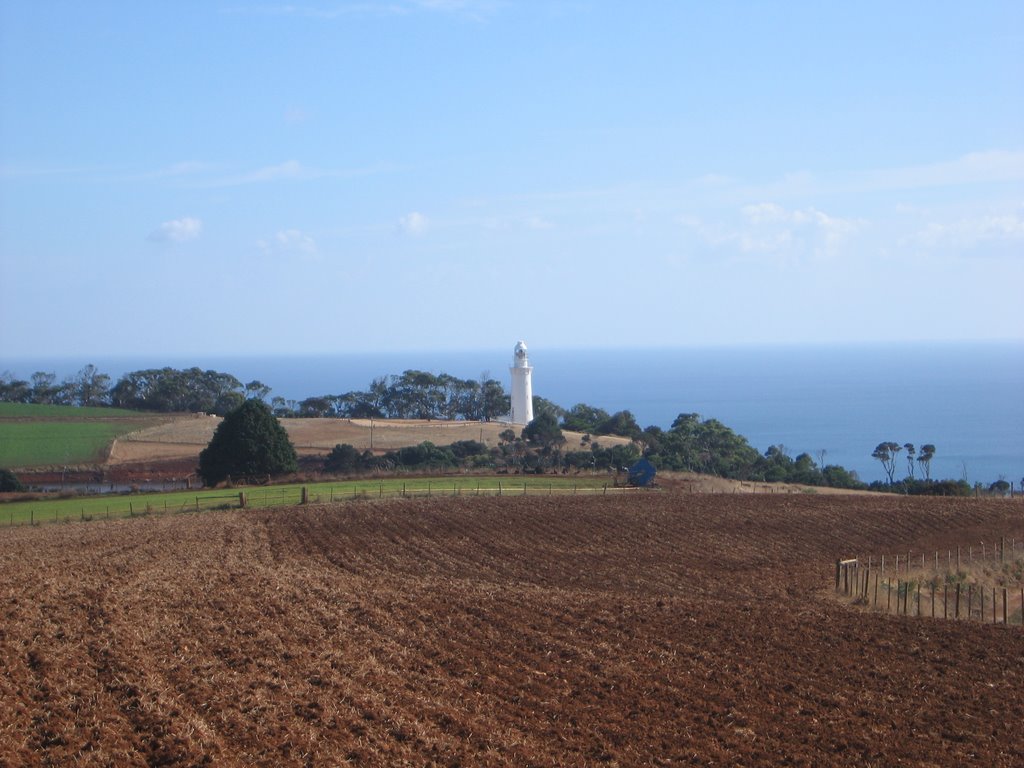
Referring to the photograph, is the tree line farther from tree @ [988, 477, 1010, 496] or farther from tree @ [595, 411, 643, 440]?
tree @ [988, 477, 1010, 496]

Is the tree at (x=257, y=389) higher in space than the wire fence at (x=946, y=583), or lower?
higher

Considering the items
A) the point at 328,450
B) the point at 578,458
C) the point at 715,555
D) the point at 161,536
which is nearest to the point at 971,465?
the point at 578,458

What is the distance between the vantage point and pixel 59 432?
75.0 metres

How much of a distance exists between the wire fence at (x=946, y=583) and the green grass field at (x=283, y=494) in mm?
19093

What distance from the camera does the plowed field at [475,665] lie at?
11.4 m

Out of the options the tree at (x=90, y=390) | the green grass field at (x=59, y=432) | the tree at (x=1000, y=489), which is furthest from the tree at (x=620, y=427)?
the tree at (x=90, y=390)

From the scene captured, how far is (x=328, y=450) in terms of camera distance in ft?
236

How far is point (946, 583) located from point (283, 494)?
28.6m

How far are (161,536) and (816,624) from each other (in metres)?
21.0

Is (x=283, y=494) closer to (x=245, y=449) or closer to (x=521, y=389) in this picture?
(x=245, y=449)

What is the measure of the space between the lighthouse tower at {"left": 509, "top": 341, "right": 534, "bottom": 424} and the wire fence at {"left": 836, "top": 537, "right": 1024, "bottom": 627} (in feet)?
190

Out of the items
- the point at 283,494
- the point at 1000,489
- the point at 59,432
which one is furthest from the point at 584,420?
the point at 283,494

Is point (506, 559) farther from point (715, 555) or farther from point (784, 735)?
point (784, 735)

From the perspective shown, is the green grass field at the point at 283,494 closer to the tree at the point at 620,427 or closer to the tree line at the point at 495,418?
the tree line at the point at 495,418
